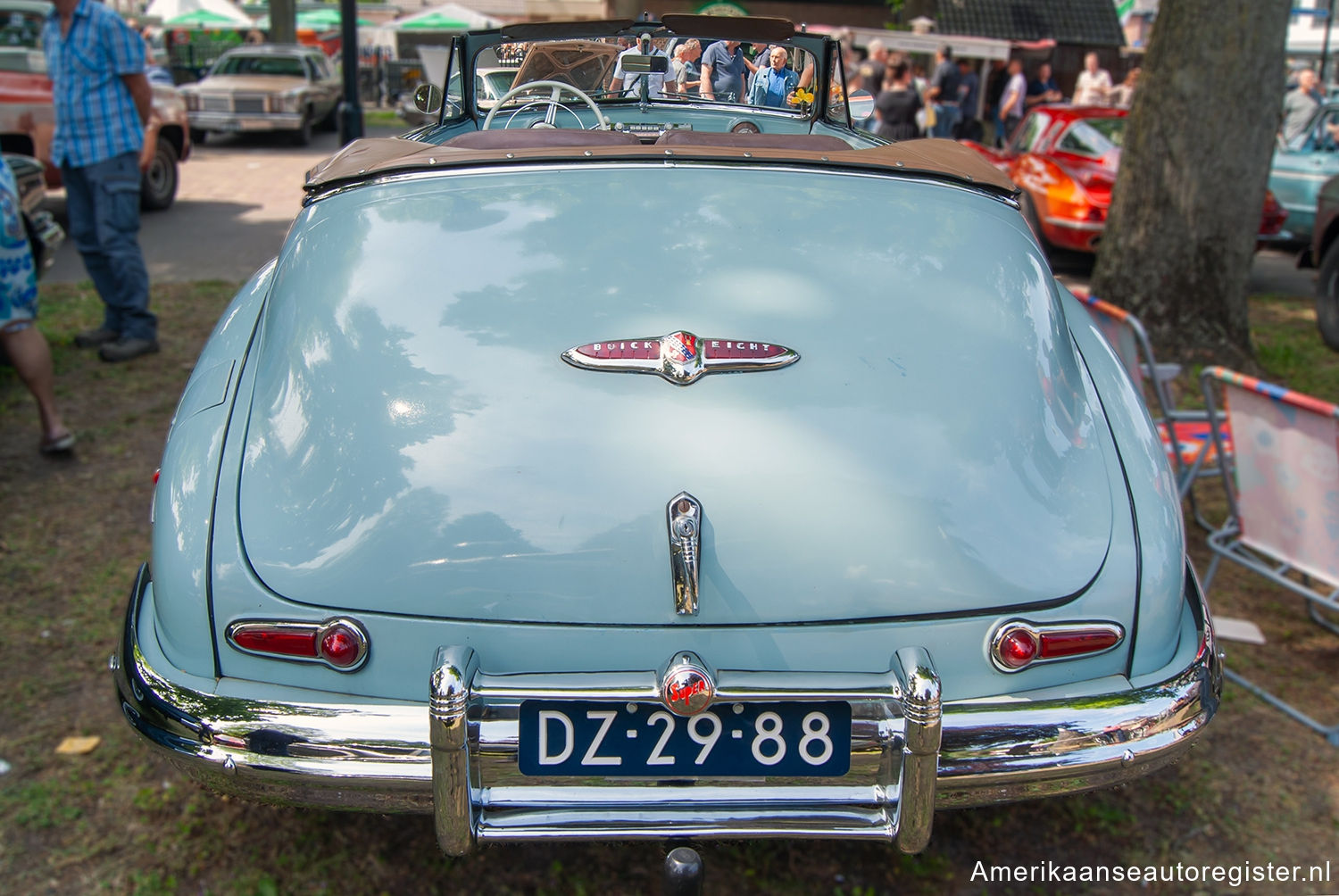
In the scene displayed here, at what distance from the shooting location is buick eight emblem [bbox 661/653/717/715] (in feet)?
5.72

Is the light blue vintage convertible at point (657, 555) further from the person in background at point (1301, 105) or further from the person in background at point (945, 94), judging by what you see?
the person in background at point (945, 94)

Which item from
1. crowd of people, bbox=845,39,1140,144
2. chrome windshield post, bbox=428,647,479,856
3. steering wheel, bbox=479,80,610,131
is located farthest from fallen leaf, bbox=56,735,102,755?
crowd of people, bbox=845,39,1140,144

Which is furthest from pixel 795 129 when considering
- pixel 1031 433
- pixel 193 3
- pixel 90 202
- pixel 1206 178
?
pixel 193 3

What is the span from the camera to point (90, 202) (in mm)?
5484

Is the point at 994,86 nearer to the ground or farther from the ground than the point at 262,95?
farther from the ground

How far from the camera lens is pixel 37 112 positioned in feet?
28.5

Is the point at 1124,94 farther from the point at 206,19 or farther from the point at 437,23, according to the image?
the point at 206,19

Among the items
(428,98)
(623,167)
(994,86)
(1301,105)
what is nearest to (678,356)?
(623,167)

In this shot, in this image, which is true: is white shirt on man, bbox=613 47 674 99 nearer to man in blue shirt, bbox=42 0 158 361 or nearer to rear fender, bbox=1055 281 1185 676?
rear fender, bbox=1055 281 1185 676

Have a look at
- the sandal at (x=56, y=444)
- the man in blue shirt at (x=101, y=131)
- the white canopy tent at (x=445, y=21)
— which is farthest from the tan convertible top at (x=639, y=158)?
the white canopy tent at (x=445, y=21)

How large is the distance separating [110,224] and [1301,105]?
1207 cm

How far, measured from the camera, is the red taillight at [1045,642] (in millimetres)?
1845

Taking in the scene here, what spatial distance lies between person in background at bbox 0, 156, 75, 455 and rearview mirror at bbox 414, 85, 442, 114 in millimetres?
1692

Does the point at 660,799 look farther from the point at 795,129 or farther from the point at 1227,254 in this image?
the point at 1227,254
